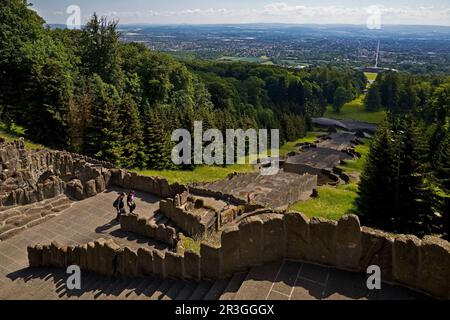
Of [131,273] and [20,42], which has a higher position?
[20,42]

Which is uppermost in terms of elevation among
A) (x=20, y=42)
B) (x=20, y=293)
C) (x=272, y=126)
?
(x=20, y=42)

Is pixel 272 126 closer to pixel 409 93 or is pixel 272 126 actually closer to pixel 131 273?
pixel 409 93

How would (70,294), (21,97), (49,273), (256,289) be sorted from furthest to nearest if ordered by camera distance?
1. (21,97)
2. (49,273)
3. (70,294)
4. (256,289)

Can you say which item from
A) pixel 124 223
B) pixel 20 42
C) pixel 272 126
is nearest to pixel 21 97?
pixel 20 42

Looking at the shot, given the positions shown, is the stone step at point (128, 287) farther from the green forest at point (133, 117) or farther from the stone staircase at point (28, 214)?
the green forest at point (133, 117)

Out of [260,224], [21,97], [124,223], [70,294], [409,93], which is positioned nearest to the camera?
[260,224]

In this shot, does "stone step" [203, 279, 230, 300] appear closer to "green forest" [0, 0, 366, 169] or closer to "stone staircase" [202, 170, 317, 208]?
"stone staircase" [202, 170, 317, 208]

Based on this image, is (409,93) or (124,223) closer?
(124,223)
